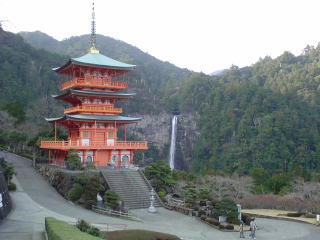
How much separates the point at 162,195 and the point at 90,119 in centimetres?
864

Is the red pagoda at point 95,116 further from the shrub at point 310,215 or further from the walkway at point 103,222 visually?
the shrub at point 310,215

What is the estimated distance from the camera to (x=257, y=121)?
257ft

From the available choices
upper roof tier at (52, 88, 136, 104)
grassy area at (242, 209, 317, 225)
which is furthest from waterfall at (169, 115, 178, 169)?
grassy area at (242, 209, 317, 225)

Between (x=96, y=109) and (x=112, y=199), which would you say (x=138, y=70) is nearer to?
(x=96, y=109)

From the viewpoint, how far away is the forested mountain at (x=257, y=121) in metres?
71.9

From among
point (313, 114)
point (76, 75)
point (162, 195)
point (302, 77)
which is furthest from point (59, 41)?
point (162, 195)

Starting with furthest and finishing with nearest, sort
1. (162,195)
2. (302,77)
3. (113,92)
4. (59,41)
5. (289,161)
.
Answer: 1. (59,41)
2. (302,77)
3. (289,161)
4. (113,92)
5. (162,195)

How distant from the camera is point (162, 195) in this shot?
92.3 ft

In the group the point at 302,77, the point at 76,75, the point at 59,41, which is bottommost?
the point at 76,75

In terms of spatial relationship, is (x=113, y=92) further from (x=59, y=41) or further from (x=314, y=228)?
(x=59, y=41)

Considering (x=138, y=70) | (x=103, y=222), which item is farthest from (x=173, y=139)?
(x=103, y=222)

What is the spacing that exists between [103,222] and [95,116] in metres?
13.4

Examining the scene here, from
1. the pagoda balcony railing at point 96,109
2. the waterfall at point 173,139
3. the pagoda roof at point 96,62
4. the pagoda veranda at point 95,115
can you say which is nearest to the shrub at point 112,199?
the pagoda veranda at point 95,115

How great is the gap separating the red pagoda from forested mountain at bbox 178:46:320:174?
1591 inches
